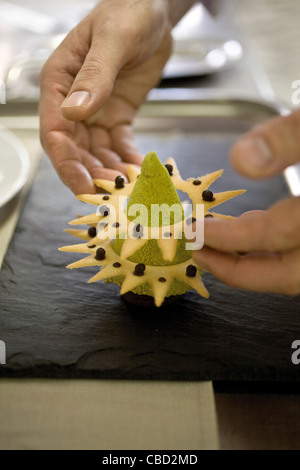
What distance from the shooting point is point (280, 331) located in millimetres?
784

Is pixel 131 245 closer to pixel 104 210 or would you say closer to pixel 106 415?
pixel 104 210

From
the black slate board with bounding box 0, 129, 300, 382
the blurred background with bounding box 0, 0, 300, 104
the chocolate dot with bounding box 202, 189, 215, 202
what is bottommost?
the black slate board with bounding box 0, 129, 300, 382

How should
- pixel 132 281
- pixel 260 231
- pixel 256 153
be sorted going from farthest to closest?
pixel 132 281 → pixel 260 231 → pixel 256 153

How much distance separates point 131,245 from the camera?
69 cm

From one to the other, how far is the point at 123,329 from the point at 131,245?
159mm

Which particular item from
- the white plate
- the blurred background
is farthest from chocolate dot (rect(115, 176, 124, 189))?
the blurred background

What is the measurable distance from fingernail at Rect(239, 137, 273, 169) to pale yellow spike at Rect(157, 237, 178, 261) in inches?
8.4

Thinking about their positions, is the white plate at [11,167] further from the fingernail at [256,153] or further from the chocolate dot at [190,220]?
the fingernail at [256,153]

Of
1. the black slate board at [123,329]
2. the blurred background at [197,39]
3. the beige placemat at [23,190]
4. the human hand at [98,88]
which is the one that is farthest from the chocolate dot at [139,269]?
the blurred background at [197,39]

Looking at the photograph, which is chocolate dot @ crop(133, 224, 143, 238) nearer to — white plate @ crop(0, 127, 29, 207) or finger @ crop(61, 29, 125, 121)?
finger @ crop(61, 29, 125, 121)

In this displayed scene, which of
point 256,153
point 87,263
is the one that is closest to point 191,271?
point 87,263

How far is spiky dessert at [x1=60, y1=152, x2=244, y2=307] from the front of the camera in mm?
711

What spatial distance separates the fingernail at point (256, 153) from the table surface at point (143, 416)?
13.9 inches

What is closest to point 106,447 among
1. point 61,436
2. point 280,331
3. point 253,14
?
point 61,436
